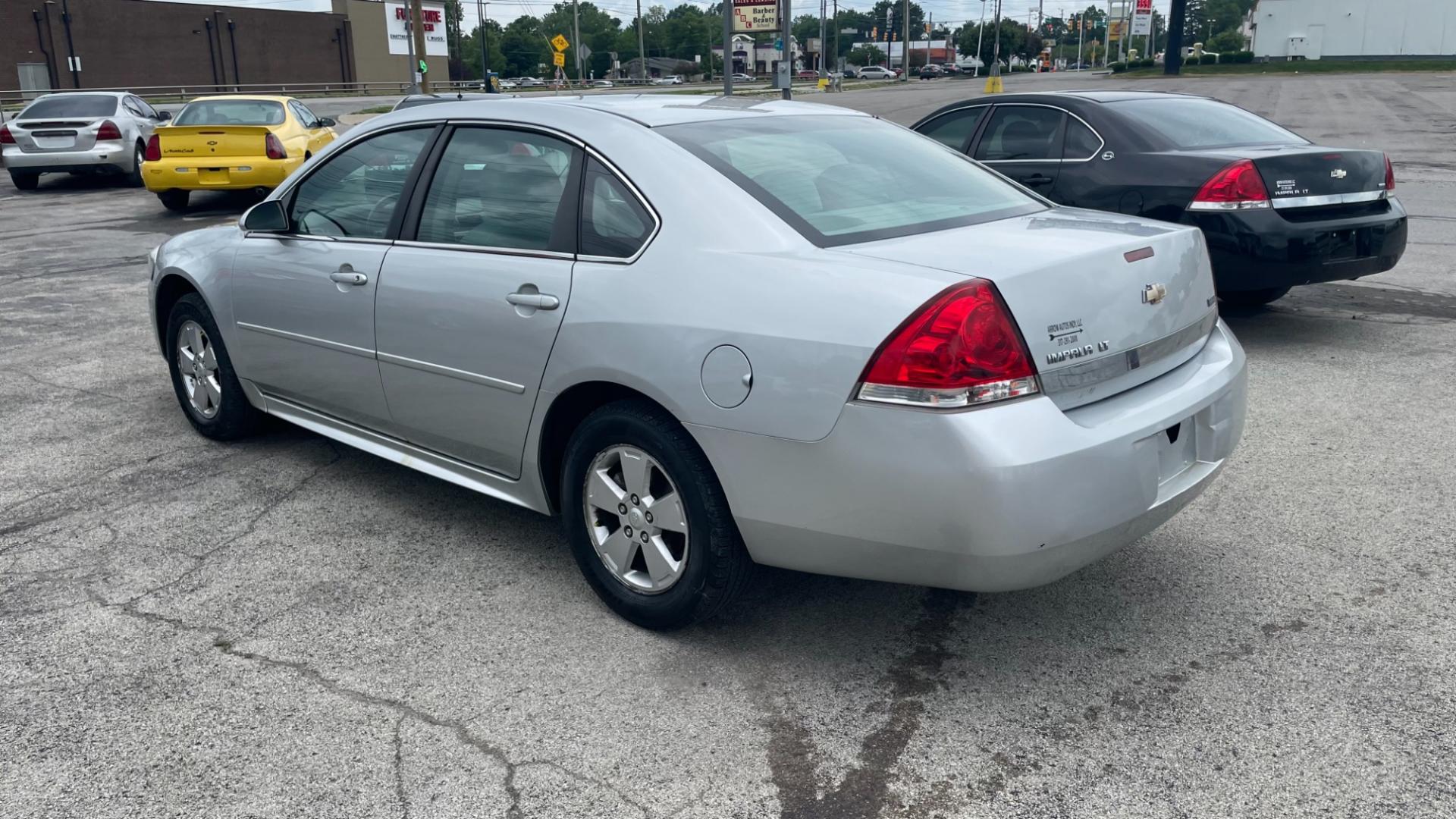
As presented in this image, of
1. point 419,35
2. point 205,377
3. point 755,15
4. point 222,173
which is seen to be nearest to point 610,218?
point 205,377

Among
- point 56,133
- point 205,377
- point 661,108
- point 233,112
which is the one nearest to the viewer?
point 661,108

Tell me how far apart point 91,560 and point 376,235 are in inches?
59.0

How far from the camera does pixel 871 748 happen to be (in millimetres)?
2867

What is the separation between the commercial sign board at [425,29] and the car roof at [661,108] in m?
70.8

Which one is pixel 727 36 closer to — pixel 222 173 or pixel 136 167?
pixel 136 167

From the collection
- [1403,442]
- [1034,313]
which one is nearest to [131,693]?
[1034,313]

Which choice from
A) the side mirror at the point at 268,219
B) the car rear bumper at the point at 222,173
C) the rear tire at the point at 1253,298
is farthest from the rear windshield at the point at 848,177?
the car rear bumper at the point at 222,173

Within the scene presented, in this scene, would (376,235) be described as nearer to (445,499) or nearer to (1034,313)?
(445,499)

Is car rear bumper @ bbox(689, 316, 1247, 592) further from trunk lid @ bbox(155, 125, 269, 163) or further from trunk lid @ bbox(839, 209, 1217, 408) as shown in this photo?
trunk lid @ bbox(155, 125, 269, 163)

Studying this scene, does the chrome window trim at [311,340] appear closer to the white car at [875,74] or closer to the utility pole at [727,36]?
the utility pole at [727,36]

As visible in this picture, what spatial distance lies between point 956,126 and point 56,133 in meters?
14.8

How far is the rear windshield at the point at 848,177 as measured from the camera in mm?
3375

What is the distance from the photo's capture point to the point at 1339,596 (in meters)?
3.62

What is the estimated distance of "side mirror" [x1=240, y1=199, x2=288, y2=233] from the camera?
4.58 m
